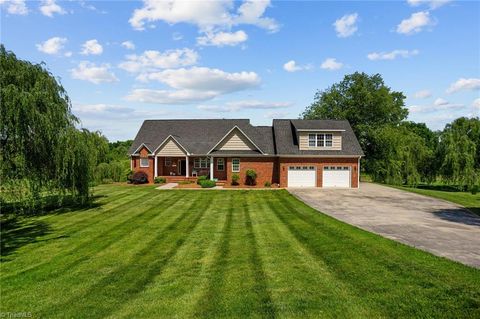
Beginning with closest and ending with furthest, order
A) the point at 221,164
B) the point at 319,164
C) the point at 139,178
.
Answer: the point at 319,164, the point at 139,178, the point at 221,164

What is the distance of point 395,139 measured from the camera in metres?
35.7

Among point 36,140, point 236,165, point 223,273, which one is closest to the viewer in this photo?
point 223,273

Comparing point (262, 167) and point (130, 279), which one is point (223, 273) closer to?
point (130, 279)

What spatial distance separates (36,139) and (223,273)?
38.6 feet

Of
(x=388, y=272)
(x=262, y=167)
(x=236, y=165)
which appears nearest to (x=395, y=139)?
(x=262, y=167)

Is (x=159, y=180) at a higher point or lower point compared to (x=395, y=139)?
lower

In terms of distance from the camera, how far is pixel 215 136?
38.4m

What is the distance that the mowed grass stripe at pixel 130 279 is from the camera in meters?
6.77

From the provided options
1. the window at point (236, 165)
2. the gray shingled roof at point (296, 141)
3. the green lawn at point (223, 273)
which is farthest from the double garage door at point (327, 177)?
the green lawn at point (223, 273)

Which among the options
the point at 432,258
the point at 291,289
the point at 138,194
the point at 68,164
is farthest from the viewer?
the point at 138,194

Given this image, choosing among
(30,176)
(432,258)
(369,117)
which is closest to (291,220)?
(432,258)

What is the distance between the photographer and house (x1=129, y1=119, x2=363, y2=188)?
30062 mm

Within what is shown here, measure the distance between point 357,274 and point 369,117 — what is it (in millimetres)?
37707

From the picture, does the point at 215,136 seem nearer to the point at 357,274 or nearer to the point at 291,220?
the point at 291,220
